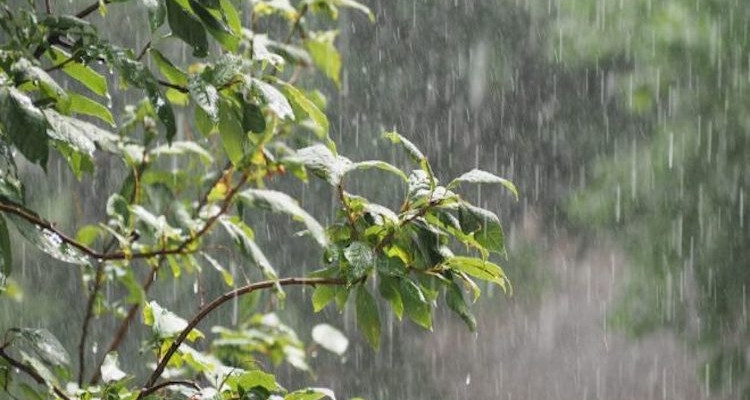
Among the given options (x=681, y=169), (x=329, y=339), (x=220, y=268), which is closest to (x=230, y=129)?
(x=220, y=268)

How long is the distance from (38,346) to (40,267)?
3781mm

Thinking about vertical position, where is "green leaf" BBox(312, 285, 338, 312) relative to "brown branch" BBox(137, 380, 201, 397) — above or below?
above

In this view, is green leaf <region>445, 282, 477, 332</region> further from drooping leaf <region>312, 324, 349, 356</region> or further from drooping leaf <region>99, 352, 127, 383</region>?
drooping leaf <region>312, 324, 349, 356</region>

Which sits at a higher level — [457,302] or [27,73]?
[27,73]

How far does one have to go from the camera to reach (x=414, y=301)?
826mm

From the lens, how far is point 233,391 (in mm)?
865

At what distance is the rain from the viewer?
4465 mm

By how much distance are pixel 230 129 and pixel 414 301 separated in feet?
0.60

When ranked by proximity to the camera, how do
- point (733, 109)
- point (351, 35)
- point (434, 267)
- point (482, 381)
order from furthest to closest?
point (482, 381), point (351, 35), point (733, 109), point (434, 267)

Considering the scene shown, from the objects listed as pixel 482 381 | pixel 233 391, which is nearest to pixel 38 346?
pixel 233 391

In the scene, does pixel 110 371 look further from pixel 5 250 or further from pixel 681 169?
pixel 681 169

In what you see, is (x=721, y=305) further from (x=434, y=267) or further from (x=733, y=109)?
(x=434, y=267)

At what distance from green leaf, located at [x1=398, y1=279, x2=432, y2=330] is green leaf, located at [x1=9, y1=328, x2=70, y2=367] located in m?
0.26

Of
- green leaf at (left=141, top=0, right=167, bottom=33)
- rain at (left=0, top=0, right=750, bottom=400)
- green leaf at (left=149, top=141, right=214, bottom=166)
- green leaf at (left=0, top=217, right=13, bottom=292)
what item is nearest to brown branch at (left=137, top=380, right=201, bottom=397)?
green leaf at (left=0, top=217, right=13, bottom=292)
